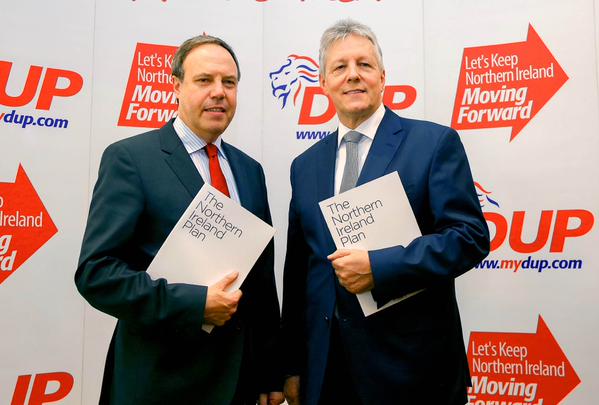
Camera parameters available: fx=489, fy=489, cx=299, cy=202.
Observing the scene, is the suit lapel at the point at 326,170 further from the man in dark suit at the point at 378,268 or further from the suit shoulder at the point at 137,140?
the suit shoulder at the point at 137,140

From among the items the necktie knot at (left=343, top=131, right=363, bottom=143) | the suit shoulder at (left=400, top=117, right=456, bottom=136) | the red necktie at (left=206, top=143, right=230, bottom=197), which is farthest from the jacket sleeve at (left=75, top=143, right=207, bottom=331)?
the suit shoulder at (left=400, top=117, right=456, bottom=136)

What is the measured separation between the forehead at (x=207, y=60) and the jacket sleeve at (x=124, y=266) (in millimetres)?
379

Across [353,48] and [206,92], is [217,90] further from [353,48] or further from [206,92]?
[353,48]

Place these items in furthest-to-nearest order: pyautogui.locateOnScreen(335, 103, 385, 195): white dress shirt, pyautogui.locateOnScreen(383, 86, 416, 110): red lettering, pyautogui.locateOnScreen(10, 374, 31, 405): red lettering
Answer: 1. pyautogui.locateOnScreen(383, 86, 416, 110): red lettering
2. pyautogui.locateOnScreen(10, 374, 31, 405): red lettering
3. pyautogui.locateOnScreen(335, 103, 385, 195): white dress shirt

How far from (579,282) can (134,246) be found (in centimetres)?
227

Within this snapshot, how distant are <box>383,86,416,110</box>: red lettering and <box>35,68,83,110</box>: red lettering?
5.63 ft

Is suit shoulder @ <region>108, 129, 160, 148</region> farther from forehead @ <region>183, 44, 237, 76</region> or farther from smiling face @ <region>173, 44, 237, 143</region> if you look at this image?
forehead @ <region>183, 44, 237, 76</region>

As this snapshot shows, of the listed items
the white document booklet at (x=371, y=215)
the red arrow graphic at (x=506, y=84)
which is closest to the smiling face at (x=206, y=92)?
the white document booklet at (x=371, y=215)

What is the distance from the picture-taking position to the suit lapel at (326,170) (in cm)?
160

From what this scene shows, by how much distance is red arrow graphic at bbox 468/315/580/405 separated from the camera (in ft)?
8.41

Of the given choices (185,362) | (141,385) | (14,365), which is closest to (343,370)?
(185,362)

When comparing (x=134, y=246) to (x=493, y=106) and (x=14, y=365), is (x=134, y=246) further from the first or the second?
(x=493, y=106)

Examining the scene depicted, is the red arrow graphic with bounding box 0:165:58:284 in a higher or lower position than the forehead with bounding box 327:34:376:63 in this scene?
lower

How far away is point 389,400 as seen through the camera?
139 centimetres
